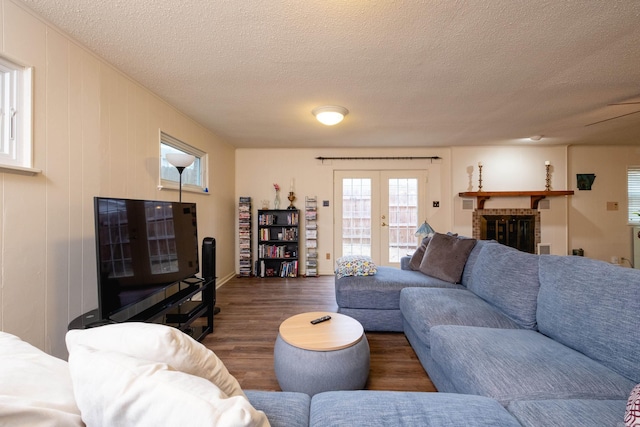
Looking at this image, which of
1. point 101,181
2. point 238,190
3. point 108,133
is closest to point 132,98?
point 108,133

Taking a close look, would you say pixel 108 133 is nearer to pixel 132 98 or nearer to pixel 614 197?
pixel 132 98

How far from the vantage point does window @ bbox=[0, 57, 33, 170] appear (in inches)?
59.2

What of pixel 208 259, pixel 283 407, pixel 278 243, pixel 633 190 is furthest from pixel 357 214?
pixel 633 190

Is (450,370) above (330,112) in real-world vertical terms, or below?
below

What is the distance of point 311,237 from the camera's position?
16.1 feet

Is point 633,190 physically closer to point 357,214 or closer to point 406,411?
point 357,214

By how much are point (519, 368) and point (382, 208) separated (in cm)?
394

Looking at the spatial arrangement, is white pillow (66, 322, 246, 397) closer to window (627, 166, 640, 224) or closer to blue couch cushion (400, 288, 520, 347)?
blue couch cushion (400, 288, 520, 347)

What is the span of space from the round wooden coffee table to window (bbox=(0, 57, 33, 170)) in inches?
74.3

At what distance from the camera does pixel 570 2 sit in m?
1.52

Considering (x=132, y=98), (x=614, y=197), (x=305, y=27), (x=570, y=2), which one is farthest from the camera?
(x=614, y=197)

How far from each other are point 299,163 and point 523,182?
4183mm

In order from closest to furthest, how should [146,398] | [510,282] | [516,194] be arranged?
[146,398]
[510,282]
[516,194]

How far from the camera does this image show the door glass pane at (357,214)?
509 centimetres
